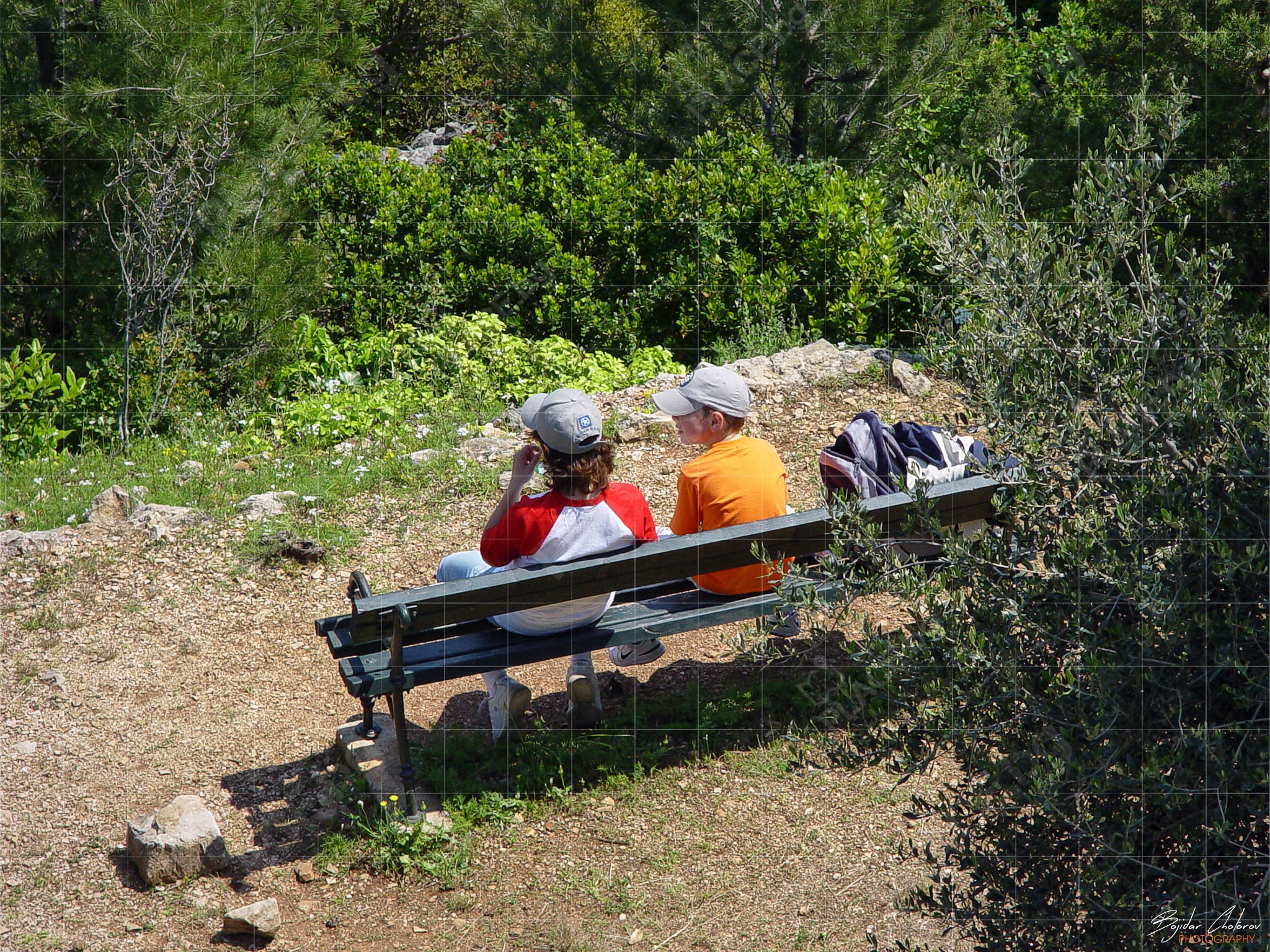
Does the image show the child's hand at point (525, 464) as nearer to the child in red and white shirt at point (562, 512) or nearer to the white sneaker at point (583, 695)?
the child in red and white shirt at point (562, 512)

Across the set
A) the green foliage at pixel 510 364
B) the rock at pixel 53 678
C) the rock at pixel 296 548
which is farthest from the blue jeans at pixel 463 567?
the green foliage at pixel 510 364

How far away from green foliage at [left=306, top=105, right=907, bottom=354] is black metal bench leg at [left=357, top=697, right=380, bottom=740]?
4.47 m

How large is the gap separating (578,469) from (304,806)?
1.36 m

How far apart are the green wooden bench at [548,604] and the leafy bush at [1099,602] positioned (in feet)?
2.96

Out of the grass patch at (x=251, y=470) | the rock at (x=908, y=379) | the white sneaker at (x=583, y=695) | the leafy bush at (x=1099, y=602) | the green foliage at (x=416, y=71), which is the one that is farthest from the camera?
the green foliage at (x=416, y=71)

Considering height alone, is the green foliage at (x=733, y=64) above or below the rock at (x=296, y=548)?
above

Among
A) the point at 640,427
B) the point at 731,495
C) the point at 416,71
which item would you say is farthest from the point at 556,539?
the point at 416,71

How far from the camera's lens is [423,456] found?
19.3ft

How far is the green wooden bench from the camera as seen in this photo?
3203 millimetres

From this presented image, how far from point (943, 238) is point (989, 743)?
1.02 m

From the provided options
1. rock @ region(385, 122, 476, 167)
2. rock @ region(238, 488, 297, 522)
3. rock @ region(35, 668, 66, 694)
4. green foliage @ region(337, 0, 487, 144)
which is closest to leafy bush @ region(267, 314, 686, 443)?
rock @ region(238, 488, 297, 522)

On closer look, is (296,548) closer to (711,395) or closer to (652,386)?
(711,395)

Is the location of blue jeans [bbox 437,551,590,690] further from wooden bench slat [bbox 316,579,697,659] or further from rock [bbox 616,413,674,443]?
rock [bbox 616,413,674,443]

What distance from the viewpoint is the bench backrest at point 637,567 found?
3197 millimetres
